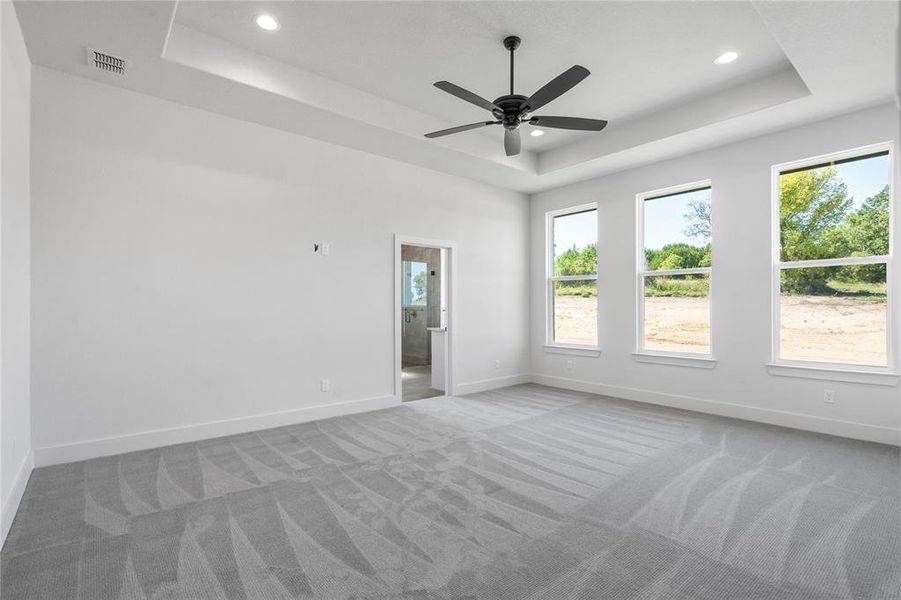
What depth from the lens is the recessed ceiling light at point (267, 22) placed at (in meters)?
3.07

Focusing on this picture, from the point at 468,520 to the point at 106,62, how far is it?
3.98 metres

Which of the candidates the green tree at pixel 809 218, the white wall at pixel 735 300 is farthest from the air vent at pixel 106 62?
the green tree at pixel 809 218

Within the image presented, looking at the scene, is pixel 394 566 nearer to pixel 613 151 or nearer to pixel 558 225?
pixel 613 151

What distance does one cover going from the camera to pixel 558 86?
9.35 feet

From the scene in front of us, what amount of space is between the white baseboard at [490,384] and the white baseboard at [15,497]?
164 inches

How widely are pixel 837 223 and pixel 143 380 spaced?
639cm

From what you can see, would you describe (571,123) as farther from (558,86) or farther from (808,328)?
(808,328)

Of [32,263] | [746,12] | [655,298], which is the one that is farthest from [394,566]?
[655,298]

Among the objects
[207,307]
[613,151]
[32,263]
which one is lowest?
[207,307]

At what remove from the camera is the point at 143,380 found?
142 inches

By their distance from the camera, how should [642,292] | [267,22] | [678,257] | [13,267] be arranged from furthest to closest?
[642,292] < [678,257] < [267,22] < [13,267]

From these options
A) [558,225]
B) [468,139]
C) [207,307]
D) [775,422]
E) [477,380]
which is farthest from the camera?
[558,225]

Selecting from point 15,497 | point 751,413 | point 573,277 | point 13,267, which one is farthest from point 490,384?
point 13,267

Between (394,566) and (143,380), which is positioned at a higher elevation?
(143,380)
